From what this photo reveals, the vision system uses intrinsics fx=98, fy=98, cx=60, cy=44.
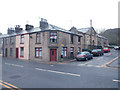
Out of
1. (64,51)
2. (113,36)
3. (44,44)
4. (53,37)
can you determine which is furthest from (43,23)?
(113,36)

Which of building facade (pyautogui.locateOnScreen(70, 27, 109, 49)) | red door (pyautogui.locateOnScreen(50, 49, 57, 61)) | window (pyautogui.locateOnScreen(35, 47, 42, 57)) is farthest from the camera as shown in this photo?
building facade (pyautogui.locateOnScreen(70, 27, 109, 49))

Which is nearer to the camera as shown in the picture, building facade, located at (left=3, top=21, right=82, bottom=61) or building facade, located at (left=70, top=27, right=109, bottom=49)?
building facade, located at (left=3, top=21, right=82, bottom=61)

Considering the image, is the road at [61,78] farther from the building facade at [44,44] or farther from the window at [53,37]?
the window at [53,37]

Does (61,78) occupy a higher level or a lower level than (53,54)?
lower

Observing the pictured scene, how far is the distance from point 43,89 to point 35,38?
16.4m

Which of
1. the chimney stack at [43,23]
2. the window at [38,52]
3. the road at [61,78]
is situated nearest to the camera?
the road at [61,78]

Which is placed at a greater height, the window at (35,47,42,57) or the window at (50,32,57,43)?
the window at (50,32,57,43)

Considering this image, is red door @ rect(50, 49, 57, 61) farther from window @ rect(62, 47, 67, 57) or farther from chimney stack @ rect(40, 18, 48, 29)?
chimney stack @ rect(40, 18, 48, 29)

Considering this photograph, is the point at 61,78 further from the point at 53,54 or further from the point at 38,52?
the point at 38,52

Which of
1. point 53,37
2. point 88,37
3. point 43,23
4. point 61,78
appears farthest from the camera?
point 88,37

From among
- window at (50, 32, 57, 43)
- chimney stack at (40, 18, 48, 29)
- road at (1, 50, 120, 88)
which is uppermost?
chimney stack at (40, 18, 48, 29)

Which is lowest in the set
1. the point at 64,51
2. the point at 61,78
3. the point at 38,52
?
the point at 61,78

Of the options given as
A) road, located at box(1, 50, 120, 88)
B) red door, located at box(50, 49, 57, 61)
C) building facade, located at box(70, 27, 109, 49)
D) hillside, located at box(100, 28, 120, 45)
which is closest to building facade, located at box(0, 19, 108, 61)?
red door, located at box(50, 49, 57, 61)

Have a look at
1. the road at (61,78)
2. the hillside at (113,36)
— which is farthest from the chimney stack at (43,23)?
the hillside at (113,36)
